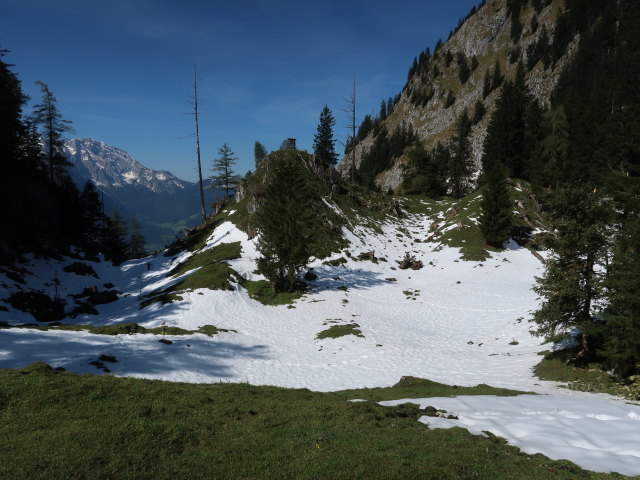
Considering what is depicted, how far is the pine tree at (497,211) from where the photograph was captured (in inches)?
1646

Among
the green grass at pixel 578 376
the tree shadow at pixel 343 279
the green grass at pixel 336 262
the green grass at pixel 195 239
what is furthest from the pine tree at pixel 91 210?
the green grass at pixel 578 376

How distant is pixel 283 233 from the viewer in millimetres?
30078

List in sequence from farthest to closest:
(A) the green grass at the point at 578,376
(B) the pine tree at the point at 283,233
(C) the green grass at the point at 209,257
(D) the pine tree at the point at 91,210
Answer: (D) the pine tree at the point at 91,210
(C) the green grass at the point at 209,257
(B) the pine tree at the point at 283,233
(A) the green grass at the point at 578,376

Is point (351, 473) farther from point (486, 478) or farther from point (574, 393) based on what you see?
point (574, 393)

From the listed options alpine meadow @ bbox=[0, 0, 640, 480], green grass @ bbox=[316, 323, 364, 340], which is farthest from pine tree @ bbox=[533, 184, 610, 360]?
green grass @ bbox=[316, 323, 364, 340]

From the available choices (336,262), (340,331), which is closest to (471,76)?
(336,262)

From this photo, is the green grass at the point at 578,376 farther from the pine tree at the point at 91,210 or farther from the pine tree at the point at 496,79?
the pine tree at the point at 496,79

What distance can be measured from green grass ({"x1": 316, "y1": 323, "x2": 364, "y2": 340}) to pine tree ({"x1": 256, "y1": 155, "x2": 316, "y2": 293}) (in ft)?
27.1

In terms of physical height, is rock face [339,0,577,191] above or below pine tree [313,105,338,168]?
above

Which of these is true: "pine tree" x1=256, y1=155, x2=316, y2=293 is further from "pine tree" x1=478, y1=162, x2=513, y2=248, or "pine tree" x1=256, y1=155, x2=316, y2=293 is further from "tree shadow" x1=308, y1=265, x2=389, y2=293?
"pine tree" x1=478, y1=162, x2=513, y2=248

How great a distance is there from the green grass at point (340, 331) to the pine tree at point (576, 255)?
1178cm

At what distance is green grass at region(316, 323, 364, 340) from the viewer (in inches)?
914

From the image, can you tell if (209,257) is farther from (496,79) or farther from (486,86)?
(496,79)

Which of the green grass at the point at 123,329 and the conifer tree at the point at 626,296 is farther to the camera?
the green grass at the point at 123,329
